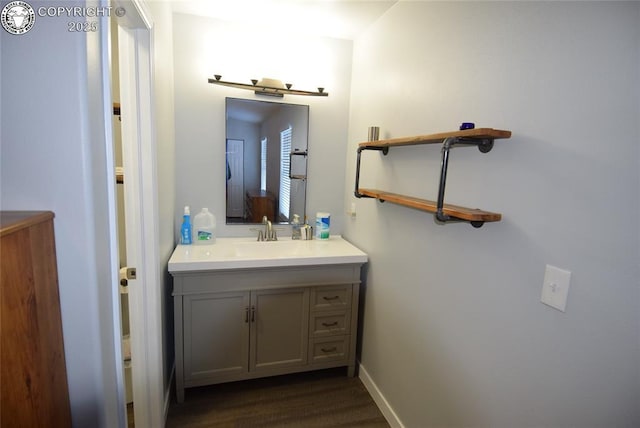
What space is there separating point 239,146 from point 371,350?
5.56 ft

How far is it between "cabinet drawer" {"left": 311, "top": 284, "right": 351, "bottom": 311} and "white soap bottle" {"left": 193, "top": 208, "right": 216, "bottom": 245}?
83cm

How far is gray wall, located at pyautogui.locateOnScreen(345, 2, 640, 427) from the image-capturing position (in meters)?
0.78

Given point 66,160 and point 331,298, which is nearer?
point 66,160

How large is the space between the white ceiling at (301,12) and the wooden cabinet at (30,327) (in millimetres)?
1702

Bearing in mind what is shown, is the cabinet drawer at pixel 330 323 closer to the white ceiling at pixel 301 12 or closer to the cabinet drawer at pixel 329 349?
the cabinet drawer at pixel 329 349

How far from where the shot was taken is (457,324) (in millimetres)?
1313

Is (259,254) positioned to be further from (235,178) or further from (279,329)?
(235,178)

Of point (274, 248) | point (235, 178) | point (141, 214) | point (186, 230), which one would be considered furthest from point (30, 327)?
point (235, 178)

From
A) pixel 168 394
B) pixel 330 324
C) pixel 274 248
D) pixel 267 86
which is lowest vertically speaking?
pixel 168 394

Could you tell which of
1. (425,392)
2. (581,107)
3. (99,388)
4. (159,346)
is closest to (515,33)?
(581,107)

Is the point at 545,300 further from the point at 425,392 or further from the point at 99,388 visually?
the point at 99,388

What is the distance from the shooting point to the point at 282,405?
1.92 m

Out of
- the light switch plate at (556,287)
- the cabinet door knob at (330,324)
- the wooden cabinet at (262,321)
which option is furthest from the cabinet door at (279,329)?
the light switch plate at (556,287)

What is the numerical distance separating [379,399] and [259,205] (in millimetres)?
1541
